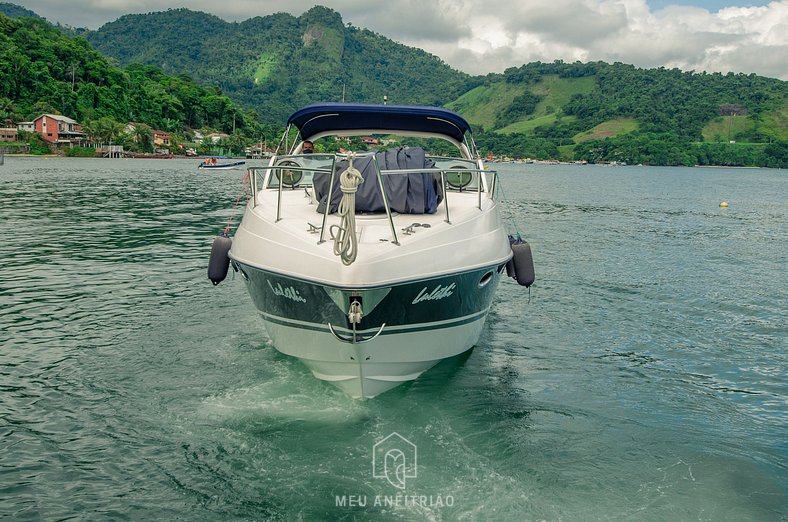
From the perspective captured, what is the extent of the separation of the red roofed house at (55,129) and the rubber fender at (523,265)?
110 m

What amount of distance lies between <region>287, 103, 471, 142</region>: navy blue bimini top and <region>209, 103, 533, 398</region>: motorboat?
44.2 inches

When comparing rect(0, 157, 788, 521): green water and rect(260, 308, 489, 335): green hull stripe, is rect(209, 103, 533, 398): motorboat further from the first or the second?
rect(0, 157, 788, 521): green water

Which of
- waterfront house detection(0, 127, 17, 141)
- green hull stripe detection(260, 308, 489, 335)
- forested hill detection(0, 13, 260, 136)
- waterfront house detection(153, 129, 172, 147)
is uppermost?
forested hill detection(0, 13, 260, 136)

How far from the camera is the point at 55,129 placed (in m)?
103

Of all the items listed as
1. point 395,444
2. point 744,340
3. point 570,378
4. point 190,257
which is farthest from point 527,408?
point 190,257

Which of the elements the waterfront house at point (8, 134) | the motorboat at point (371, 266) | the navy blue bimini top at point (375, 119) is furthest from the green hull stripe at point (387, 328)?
the waterfront house at point (8, 134)

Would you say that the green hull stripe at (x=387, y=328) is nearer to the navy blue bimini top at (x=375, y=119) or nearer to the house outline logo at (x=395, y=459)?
the house outline logo at (x=395, y=459)

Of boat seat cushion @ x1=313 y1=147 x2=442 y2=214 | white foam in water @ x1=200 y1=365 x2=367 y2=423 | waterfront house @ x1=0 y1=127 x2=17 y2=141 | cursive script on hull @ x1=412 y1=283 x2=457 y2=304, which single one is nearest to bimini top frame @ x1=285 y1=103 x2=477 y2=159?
boat seat cushion @ x1=313 y1=147 x2=442 y2=214

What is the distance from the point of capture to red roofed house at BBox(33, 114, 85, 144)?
102m

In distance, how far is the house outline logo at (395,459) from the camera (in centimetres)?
611

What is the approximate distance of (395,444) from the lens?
6.69 metres

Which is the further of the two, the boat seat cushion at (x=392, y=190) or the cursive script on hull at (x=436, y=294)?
the boat seat cushion at (x=392, y=190)

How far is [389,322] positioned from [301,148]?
16.7 feet

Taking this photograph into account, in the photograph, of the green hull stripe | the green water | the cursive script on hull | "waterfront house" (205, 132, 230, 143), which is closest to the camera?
the green water
